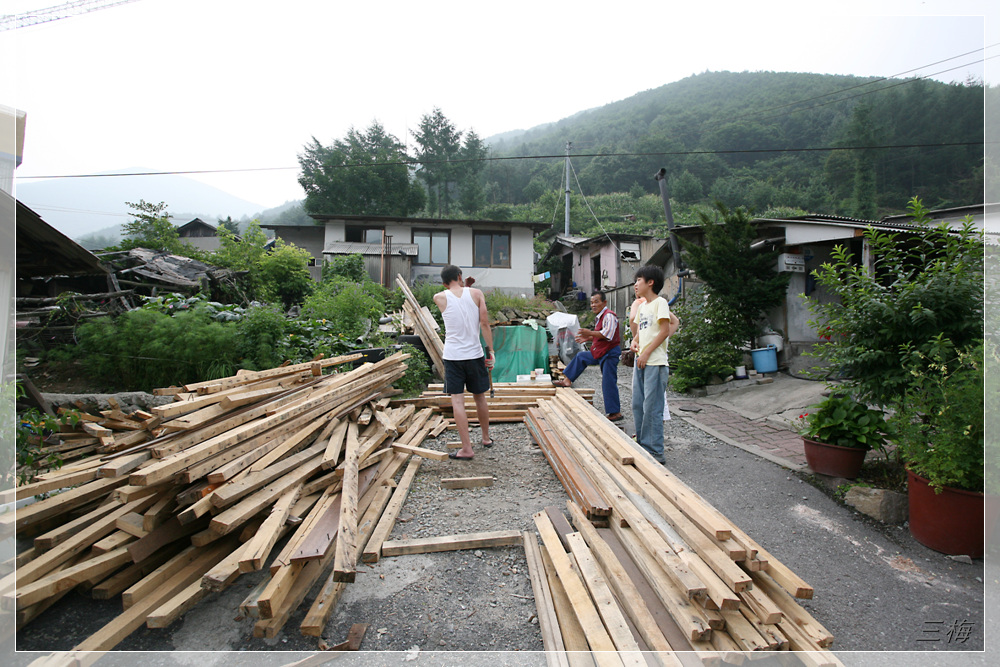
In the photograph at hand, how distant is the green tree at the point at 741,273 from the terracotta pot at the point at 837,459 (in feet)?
19.1

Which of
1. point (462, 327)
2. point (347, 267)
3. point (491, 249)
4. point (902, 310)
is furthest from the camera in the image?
point (491, 249)

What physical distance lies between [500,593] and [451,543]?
537 mm

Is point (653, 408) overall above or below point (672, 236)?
below

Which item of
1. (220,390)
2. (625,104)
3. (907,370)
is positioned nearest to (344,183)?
(220,390)

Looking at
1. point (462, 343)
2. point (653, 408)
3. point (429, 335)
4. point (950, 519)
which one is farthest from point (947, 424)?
point (429, 335)

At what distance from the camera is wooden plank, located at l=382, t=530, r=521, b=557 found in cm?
296

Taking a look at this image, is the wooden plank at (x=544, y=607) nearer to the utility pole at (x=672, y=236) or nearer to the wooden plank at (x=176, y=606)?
the wooden plank at (x=176, y=606)

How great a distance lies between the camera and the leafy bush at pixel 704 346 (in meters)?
9.05

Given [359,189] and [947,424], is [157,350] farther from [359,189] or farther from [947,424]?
[359,189]

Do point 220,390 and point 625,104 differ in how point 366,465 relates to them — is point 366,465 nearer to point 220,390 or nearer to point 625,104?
point 220,390

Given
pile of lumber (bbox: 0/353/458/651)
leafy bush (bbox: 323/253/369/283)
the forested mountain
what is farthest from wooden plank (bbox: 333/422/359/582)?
leafy bush (bbox: 323/253/369/283)

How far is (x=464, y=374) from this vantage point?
190 inches

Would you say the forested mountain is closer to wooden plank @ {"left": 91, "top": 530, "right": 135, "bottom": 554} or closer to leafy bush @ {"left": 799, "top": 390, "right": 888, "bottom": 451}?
leafy bush @ {"left": 799, "top": 390, "right": 888, "bottom": 451}

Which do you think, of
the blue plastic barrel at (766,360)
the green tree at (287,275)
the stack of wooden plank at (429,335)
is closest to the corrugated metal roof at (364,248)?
the green tree at (287,275)
